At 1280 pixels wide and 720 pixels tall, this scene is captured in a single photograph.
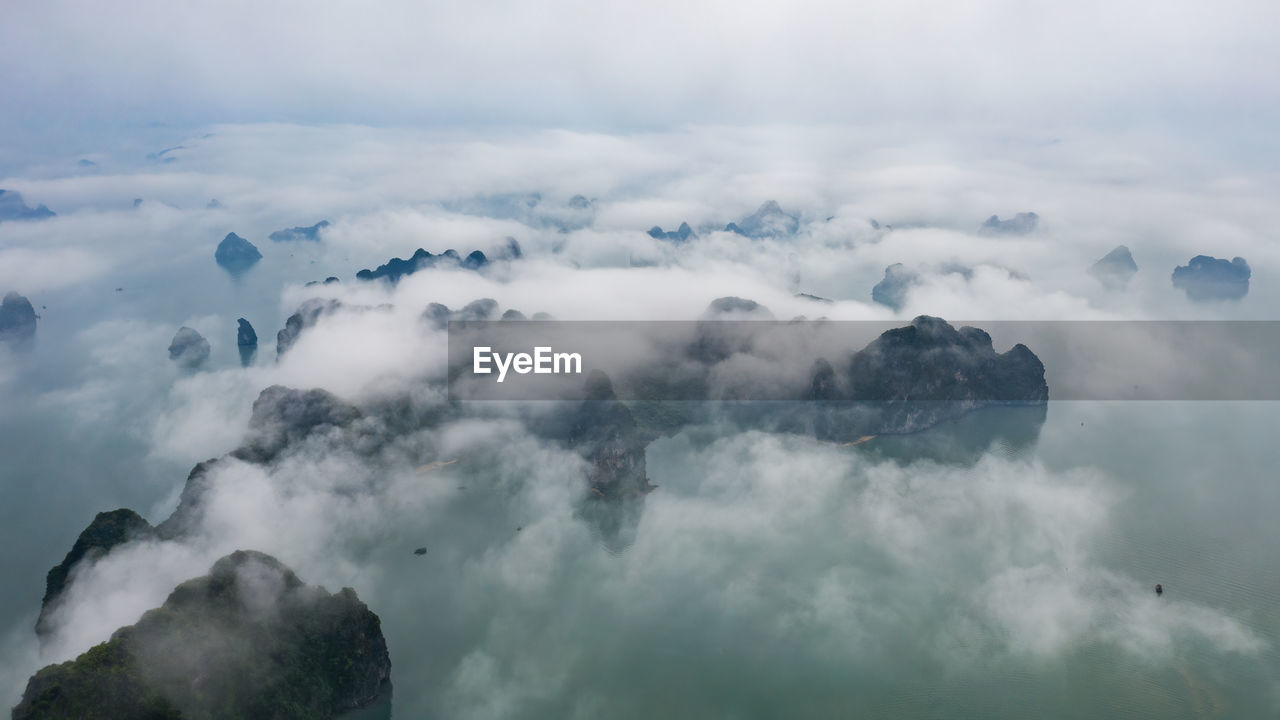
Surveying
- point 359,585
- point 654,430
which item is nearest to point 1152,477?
point 654,430

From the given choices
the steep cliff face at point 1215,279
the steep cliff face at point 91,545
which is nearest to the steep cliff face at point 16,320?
the steep cliff face at point 91,545

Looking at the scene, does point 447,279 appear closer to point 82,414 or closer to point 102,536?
point 82,414

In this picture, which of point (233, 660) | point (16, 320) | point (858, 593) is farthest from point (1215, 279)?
point (16, 320)

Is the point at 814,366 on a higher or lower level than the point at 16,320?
higher

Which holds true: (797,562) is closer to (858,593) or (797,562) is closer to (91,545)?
(858,593)

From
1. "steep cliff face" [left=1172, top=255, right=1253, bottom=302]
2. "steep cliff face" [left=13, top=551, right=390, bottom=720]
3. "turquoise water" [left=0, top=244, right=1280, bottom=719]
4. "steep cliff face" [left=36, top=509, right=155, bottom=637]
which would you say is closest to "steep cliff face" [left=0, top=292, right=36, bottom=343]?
"turquoise water" [left=0, top=244, right=1280, bottom=719]

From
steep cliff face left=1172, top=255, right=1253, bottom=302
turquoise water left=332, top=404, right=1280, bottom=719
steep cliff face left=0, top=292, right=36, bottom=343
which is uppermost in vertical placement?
steep cliff face left=1172, top=255, right=1253, bottom=302

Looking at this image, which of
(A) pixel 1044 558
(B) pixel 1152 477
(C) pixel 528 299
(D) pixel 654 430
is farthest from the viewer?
(C) pixel 528 299

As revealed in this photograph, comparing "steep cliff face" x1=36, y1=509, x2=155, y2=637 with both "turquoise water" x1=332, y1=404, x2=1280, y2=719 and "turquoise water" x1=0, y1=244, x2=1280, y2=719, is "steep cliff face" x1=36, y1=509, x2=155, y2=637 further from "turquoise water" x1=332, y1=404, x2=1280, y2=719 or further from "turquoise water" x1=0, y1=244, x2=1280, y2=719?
"turquoise water" x1=332, y1=404, x2=1280, y2=719

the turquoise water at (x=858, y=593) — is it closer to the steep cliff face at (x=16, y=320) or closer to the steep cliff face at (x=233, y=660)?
the steep cliff face at (x=233, y=660)
